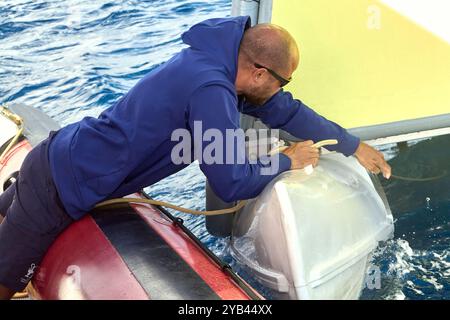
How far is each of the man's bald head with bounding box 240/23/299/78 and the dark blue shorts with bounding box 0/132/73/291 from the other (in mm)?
734

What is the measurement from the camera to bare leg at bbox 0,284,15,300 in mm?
1972

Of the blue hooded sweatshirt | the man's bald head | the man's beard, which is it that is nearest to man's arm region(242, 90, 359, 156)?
the man's beard

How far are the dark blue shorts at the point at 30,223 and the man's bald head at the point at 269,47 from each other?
2.41 feet

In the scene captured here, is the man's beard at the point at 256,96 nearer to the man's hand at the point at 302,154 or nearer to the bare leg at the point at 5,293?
the man's hand at the point at 302,154

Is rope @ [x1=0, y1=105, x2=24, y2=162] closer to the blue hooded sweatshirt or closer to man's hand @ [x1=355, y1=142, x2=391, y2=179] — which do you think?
the blue hooded sweatshirt

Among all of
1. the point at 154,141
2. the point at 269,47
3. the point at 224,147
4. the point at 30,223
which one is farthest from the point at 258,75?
the point at 30,223

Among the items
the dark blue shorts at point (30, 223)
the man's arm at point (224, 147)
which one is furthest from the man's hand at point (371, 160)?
the dark blue shorts at point (30, 223)

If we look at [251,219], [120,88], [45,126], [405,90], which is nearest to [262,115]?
[251,219]

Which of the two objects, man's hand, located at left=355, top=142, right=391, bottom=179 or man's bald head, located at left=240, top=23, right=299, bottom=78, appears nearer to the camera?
man's bald head, located at left=240, top=23, right=299, bottom=78

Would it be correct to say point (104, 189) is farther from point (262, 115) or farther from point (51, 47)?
point (51, 47)

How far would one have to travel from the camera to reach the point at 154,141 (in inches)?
70.8

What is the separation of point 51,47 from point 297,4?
12.1 ft

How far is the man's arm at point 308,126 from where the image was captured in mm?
2156

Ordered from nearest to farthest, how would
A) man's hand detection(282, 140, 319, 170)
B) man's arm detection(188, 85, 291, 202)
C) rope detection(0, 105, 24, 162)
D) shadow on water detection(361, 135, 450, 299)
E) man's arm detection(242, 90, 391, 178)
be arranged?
1. man's arm detection(188, 85, 291, 202)
2. man's hand detection(282, 140, 319, 170)
3. man's arm detection(242, 90, 391, 178)
4. shadow on water detection(361, 135, 450, 299)
5. rope detection(0, 105, 24, 162)
